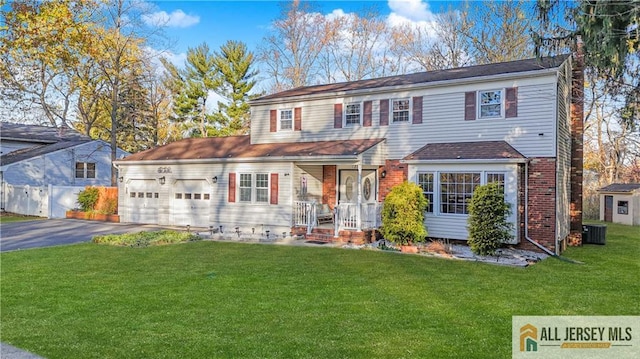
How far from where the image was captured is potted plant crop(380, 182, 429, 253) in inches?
516

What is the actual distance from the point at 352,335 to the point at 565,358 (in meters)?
2.41

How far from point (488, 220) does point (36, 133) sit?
32503 mm

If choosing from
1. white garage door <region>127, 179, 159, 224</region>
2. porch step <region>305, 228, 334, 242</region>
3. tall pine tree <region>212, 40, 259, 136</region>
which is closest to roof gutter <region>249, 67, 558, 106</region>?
porch step <region>305, 228, 334, 242</region>

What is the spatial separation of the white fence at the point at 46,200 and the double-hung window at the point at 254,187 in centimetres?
1173

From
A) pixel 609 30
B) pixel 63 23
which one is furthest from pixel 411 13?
pixel 609 30

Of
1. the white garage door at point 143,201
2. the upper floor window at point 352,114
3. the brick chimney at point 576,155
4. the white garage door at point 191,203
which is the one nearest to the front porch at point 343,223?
the upper floor window at point 352,114

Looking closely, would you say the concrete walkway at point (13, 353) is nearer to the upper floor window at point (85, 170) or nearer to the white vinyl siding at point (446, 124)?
the white vinyl siding at point (446, 124)

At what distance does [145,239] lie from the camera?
1414 cm

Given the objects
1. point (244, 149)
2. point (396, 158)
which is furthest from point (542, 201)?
point (244, 149)

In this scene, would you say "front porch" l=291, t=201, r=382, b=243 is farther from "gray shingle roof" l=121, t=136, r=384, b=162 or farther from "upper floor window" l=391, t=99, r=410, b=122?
"upper floor window" l=391, t=99, r=410, b=122

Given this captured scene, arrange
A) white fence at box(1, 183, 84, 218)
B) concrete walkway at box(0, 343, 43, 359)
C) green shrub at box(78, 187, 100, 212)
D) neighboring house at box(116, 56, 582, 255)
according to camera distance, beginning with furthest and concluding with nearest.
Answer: white fence at box(1, 183, 84, 218) < green shrub at box(78, 187, 100, 212) < neighboring house at box(116, 56, 582, 255) < concrete walkway at box(0, 343, 43, 359)

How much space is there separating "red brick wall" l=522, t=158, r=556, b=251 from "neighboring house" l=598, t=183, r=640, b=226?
48.4ft

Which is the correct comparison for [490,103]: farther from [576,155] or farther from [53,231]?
[53,231]

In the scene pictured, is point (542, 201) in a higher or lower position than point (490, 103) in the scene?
lower
